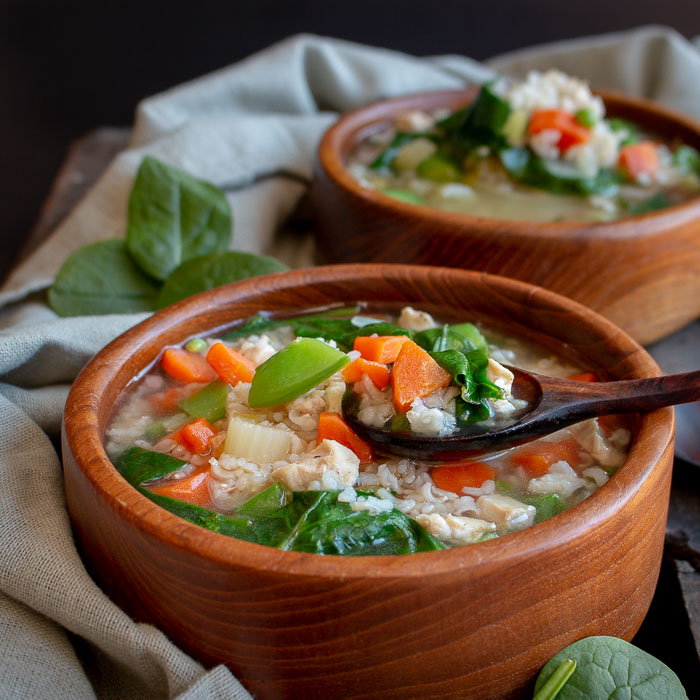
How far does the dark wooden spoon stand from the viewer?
1.78 metres

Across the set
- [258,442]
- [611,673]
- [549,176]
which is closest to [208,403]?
[258,442]

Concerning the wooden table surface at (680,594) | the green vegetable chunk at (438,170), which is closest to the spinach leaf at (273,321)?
the wooden table surface at (680,594)

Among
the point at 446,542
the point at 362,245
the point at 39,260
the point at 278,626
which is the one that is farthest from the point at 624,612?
the point at 39,260

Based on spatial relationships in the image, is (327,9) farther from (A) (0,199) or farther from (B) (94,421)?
(B) (94,421)

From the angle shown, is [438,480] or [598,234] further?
[598,234]

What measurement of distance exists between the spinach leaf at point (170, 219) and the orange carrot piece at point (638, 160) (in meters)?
1.42

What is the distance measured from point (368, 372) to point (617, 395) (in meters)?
0.51

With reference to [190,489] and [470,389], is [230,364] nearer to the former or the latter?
[190,489]

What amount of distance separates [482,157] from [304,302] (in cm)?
120

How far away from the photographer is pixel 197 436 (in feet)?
6.25

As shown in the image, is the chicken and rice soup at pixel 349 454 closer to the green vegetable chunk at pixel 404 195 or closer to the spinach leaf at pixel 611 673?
the spinach leaf at pixel 611 673

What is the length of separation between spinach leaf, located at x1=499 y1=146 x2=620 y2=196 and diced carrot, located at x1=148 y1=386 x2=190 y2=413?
161 cm

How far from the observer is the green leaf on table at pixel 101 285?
2861 mm

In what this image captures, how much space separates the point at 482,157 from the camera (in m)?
3.23
